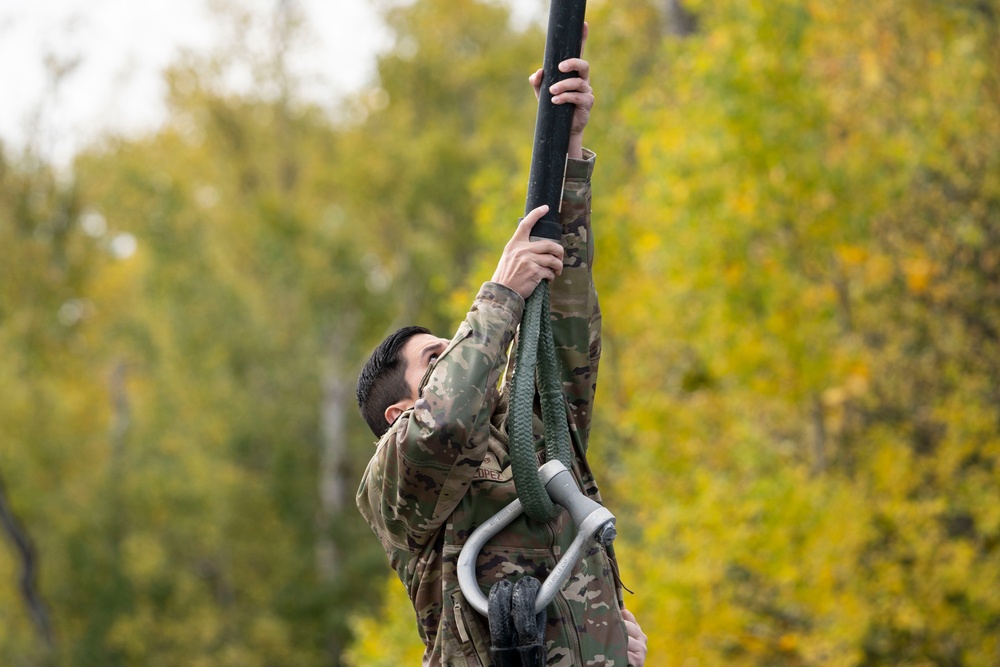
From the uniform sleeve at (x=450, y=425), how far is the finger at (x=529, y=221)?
110 mm

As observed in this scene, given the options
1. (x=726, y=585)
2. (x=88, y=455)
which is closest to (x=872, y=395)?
(x=726, y=585)

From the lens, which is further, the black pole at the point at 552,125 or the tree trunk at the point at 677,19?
the tree trunk at the point at 677,19

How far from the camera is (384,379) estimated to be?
277cm

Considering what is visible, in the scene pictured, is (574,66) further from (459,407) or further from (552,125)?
(459,407)

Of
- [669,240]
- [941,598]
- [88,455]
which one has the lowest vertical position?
[941,598]

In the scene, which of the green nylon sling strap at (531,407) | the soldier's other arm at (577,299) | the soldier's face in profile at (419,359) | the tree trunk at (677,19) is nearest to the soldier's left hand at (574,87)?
the soldier's other arm at (577,299)

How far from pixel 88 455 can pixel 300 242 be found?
239 inches

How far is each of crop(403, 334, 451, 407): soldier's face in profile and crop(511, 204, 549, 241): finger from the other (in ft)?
1.39

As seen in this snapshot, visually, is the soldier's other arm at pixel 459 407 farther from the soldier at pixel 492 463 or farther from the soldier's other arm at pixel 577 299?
the soldier's other arm at pixel 577 299

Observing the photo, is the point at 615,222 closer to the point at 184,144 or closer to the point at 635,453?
the point at 635,453

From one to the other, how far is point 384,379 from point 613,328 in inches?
442

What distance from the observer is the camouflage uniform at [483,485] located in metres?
2.33

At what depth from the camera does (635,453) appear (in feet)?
41.7

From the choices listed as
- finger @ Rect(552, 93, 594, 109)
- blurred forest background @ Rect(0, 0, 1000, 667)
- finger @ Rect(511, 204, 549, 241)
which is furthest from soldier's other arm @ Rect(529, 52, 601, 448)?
blurred forest background @ Rect(0, 0, 1000, 667)
